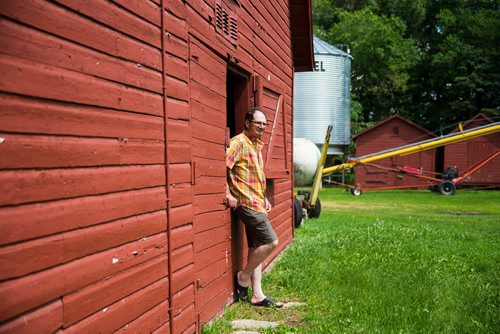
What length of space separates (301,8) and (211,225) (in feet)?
18.8

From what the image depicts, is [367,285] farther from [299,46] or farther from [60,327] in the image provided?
[299,46]

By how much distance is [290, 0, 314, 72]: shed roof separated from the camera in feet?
30.1

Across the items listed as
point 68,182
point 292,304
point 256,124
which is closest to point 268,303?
point 292,304

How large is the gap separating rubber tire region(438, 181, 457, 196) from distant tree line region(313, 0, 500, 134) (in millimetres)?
13484

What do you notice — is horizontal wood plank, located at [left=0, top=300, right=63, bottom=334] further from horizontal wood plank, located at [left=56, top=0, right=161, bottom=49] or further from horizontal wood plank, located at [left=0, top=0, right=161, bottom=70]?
horizontal wood plank, located at [left=56, top=0, right=161, bottom=49]

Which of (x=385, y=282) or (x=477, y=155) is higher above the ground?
(x=477, y=155)

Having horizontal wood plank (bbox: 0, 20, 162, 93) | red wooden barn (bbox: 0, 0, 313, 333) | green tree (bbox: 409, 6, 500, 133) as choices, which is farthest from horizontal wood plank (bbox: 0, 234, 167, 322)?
green tree (bbox: 409, 6, 500, 133)

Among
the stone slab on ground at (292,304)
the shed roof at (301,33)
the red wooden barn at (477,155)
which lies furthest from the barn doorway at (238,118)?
the red wooden barn at (477,155)

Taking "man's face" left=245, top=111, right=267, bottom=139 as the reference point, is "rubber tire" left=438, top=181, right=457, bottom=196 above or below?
below

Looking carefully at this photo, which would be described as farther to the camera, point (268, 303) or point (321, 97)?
point (321, 97)

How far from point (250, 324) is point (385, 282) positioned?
2063 millimetres

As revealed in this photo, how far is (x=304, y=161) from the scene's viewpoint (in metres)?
14.2

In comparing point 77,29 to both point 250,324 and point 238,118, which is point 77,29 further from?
point 238,118

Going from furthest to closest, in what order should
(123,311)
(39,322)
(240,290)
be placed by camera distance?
(240,290) < (123,311) < (39,322)
